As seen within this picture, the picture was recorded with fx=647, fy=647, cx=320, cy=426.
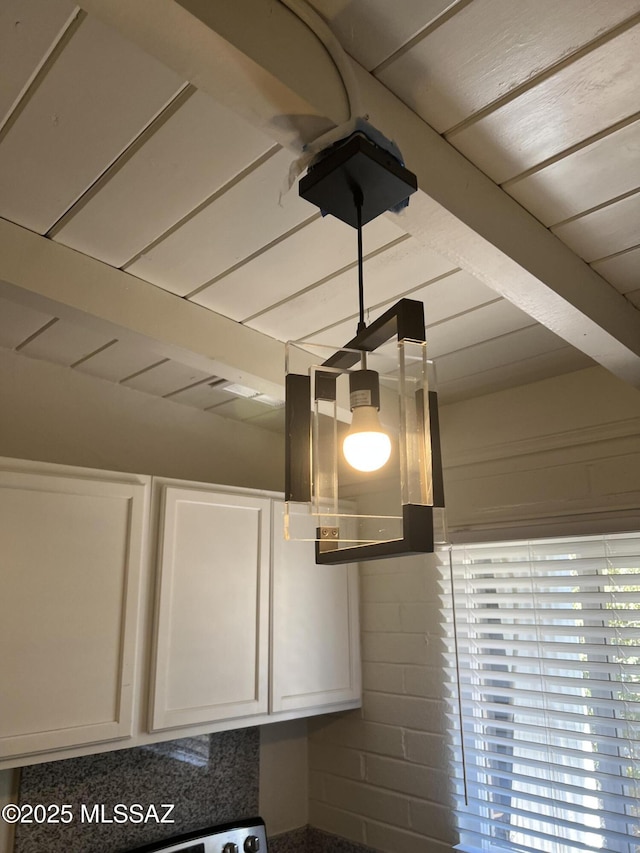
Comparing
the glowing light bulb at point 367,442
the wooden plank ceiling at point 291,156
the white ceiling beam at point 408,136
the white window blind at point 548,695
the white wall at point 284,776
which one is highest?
the wooden plank ceiling at point 291,156

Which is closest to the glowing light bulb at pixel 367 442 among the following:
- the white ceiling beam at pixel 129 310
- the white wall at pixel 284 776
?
the white ceiling beam at pixel 129 310

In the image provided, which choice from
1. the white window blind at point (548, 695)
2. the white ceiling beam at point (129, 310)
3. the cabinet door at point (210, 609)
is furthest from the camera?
the cabinet door at point (210, 609)

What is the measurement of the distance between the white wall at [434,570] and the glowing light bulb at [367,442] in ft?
3.79

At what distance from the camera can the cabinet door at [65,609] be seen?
59.5 inches

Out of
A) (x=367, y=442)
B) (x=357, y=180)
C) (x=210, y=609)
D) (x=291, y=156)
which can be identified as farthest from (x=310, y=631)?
(x=357, y=180)

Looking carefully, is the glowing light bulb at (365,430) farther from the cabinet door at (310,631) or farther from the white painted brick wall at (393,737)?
the white painted brick wall at (393,737)

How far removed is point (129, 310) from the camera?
144cm

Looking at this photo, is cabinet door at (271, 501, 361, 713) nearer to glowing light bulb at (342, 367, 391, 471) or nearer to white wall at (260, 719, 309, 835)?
white wall at (260, 719, 309, 835)

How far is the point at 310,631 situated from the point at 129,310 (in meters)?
1.27

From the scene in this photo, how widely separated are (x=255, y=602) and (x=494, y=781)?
2.89 feet

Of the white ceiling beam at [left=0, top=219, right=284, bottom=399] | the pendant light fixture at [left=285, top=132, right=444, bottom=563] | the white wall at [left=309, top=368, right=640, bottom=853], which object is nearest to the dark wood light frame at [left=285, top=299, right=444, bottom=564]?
the pendant light fixture at [left=285, top=132, right=444, bottom=563]

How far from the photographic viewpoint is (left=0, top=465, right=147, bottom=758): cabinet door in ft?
4.96

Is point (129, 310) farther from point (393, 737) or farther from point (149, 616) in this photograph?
point (393, 737)

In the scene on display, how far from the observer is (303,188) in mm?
819
